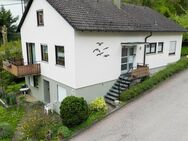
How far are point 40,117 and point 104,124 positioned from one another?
3.72m

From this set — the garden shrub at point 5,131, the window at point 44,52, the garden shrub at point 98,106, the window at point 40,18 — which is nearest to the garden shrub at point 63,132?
the garden shrub at point 98,106

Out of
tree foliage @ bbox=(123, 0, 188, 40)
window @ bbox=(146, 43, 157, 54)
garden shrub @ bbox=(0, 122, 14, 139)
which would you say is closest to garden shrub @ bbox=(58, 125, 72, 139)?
garden shrub @ bbox=(0, 122, 14, 139)

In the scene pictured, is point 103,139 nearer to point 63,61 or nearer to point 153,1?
point 63,61

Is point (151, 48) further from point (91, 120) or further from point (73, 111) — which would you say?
point (73, 111)

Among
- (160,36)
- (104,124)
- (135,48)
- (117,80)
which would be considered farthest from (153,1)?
(104,124)

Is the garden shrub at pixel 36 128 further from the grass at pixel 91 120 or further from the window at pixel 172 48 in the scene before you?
the window at pixel 172 48

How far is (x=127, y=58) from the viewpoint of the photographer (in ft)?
56.2

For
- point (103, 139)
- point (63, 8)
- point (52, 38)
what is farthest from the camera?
point (52, 38)

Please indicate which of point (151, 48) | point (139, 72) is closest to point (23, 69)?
point (139, 72)

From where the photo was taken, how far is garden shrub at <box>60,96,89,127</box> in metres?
12.0

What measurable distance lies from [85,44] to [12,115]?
740cm

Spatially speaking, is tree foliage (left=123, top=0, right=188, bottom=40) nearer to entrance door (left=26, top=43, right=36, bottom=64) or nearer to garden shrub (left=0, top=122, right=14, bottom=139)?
entrance door (left=26, top=43, right=36, bottom=64)

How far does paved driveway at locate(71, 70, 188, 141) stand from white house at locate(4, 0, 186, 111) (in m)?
2.66

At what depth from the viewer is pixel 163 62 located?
2052 centimetres
